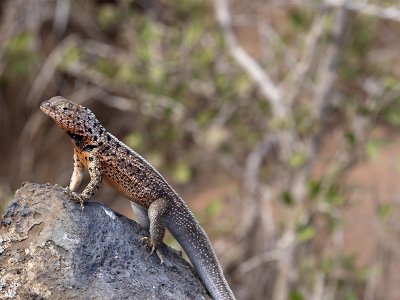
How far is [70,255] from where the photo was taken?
105 inches

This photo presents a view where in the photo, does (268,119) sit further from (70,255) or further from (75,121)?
(70,255)

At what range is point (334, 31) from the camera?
21.1ft

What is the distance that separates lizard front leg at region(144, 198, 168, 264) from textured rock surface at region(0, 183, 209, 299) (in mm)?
63

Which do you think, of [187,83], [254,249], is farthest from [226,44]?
[254,249]

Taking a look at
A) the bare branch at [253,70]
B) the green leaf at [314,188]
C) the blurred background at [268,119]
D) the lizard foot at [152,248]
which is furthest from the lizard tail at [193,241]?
the bare branch at [253,70]

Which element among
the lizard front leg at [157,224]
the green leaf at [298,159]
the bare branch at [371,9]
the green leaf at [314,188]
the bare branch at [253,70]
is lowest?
the lizard front leg at [157,224]

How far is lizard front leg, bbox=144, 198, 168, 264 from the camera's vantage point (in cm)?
305

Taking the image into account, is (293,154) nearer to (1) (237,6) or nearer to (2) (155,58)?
(2) (155,58)

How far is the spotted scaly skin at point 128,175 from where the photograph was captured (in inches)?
133

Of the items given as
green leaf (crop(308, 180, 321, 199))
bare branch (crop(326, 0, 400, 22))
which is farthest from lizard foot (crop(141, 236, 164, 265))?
bare branch (crop(326, 0, 400, 22))

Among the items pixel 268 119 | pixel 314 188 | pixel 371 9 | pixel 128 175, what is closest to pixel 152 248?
pixel 128 175

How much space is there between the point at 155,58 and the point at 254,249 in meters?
2.00

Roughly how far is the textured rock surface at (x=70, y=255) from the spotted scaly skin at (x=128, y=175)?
417 mm

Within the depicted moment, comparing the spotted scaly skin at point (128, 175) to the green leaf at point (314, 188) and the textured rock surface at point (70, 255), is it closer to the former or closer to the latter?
the textured rock surface at point (70, 255)
